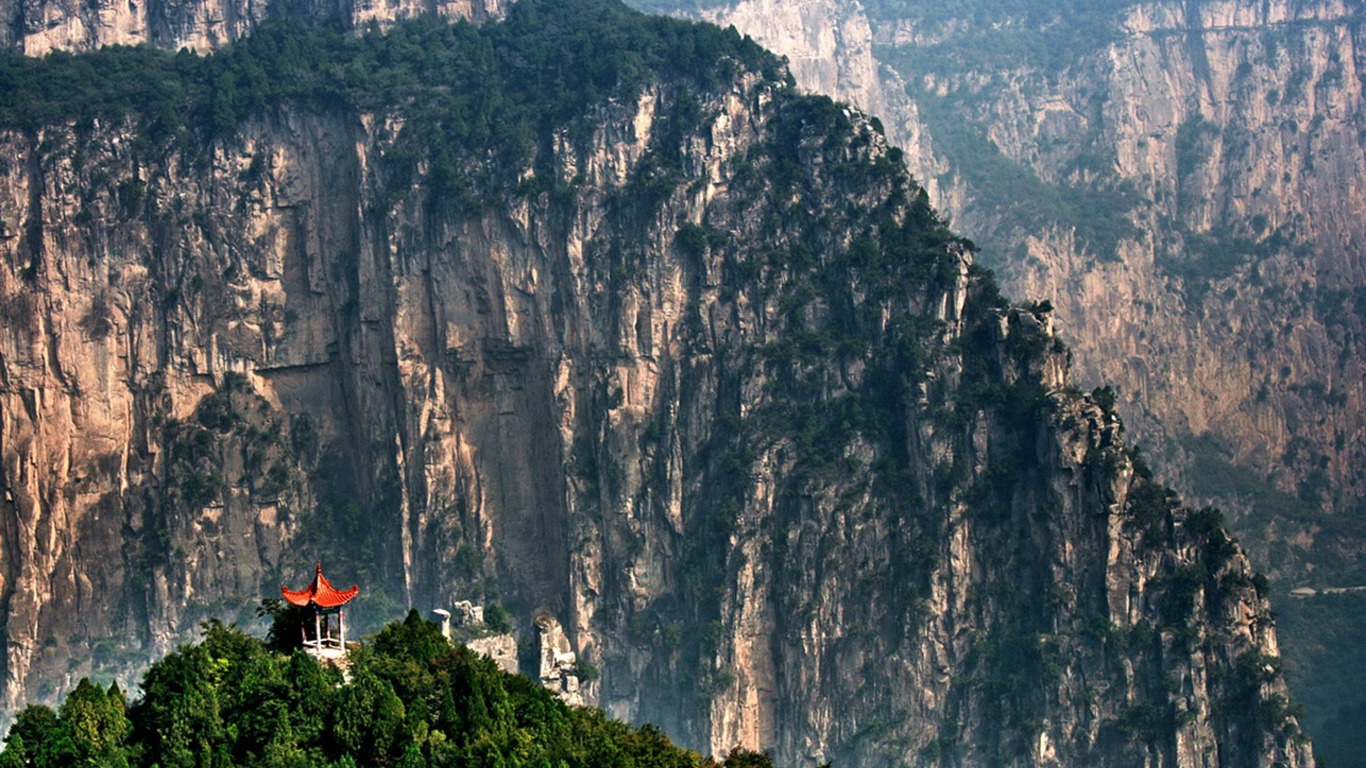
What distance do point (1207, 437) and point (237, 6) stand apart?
49561 mm

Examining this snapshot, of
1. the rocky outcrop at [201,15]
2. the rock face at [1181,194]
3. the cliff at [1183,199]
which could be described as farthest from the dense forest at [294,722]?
the rock face at [1181,194]

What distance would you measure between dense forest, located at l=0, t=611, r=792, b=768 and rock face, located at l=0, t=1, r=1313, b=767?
109ft

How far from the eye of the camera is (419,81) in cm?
11575

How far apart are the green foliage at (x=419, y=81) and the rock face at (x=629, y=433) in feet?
3.19

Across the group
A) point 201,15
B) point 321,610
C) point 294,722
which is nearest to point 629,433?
point 201,15

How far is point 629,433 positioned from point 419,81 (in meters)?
18.6

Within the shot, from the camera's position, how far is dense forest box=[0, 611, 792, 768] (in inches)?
2554

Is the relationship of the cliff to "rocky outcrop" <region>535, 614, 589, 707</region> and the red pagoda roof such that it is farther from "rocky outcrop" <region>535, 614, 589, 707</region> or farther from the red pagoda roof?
the red pagoda roof

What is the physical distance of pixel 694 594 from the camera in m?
106

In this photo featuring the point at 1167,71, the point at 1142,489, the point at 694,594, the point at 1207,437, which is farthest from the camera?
the point at 1167,71

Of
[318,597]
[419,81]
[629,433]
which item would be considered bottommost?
[318,597]

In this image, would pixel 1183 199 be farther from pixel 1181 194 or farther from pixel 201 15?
pixel 201 15

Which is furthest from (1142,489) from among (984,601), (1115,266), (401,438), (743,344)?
(1115,266)

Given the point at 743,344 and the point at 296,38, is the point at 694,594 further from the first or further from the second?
the point at 296,38
